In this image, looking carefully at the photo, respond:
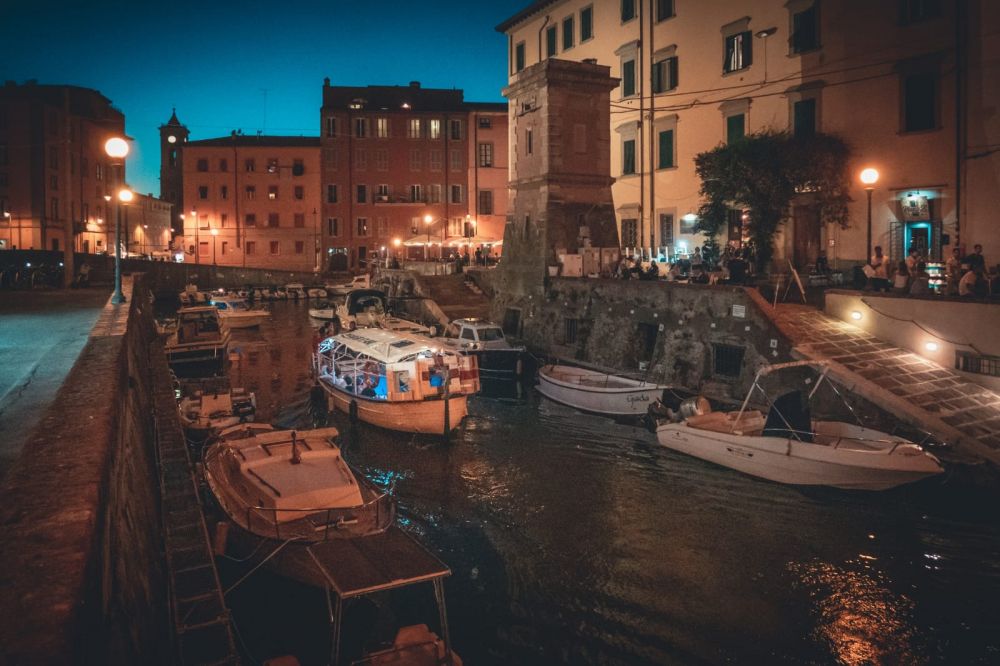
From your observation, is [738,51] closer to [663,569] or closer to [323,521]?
[663,569]

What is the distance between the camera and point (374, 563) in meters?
8.04

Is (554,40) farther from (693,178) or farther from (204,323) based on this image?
(204,323)

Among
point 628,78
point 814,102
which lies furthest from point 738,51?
point 628,78

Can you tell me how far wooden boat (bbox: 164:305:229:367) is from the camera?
88.4 ft

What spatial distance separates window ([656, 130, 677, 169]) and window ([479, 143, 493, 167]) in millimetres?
29369

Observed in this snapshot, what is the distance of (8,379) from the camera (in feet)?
31.6

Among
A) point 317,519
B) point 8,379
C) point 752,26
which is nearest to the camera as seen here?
point 8,379

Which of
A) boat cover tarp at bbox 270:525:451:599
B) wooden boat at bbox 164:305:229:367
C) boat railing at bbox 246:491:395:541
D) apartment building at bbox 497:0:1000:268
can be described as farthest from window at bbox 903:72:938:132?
wooden boat at bbox 164:305:229:367

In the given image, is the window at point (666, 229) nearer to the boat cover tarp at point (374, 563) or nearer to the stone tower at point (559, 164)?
the stone tower at point (559, 164)

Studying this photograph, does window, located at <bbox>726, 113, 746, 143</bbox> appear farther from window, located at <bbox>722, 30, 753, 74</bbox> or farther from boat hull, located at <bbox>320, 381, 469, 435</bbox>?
boat hull, located at <bbox>320, 381, 469, 435</bbox>

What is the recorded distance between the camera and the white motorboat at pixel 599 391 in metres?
20.2

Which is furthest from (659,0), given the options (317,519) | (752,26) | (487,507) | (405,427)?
(317,519)

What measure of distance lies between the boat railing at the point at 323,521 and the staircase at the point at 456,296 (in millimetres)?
24992

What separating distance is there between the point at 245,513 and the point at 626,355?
1665 cm
